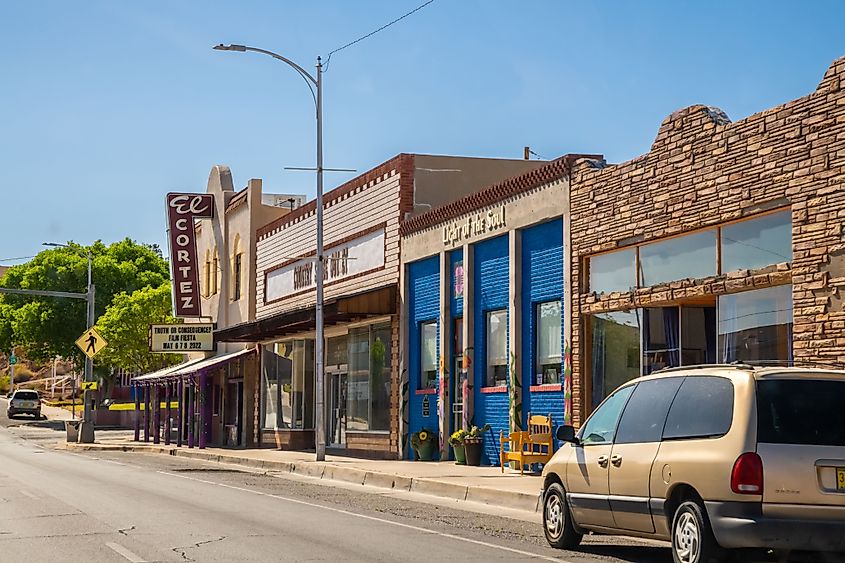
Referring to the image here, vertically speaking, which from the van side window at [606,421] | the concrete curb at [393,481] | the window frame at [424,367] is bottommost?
the concrete curb at [393,481]

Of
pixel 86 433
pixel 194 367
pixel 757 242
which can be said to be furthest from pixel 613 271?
pixel 86 433

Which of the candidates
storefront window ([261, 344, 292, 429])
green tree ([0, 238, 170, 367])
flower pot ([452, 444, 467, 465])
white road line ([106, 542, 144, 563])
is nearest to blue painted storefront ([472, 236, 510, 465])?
flower pot ([452, 444, 467, 465])

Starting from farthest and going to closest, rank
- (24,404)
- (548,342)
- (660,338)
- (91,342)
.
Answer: (24,404) → (91,342) → (548,342) → (660,338)

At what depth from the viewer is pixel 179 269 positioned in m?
45.5

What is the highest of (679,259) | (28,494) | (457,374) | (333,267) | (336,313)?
(333,267)

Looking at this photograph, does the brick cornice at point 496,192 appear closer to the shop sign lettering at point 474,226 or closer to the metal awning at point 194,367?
the shop sign lettering at point 474,226

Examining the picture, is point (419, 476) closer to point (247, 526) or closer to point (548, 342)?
point (548, 342)

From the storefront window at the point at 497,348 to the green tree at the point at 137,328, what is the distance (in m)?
38.9

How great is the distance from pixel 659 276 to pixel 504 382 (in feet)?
19.7

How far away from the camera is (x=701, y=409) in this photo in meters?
10.7

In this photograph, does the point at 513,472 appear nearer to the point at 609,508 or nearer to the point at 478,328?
the point at 478,328

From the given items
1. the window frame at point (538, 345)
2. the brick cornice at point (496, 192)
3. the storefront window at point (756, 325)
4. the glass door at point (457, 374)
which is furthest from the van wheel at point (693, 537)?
the glass door at point (457, 374)

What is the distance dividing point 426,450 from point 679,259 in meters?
10.3

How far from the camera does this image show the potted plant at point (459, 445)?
25516mm
